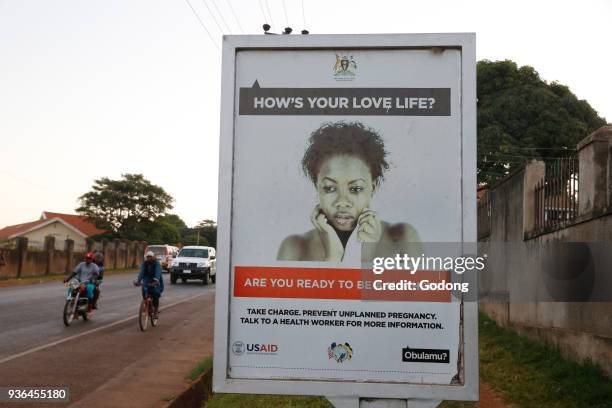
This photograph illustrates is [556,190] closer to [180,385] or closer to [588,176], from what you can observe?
[588,176]

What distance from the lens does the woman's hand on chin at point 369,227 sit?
11.5 ft

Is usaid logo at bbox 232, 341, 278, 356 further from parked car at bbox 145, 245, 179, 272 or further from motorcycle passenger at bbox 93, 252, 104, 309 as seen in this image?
parked car at bbox 145, 245, 179, 272

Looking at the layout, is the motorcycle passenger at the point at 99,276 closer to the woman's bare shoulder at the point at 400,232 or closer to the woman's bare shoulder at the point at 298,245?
the woman's bare shoulder at the point at 298,245

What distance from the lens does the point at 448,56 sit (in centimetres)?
356

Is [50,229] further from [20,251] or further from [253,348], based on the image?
[253,348]

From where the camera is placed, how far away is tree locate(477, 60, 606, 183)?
26906 mm

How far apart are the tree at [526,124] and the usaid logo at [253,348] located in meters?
24.2

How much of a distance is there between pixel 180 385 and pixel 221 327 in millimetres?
4497

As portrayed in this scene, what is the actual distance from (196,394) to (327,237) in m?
4.86

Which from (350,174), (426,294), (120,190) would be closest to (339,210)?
(350,174)

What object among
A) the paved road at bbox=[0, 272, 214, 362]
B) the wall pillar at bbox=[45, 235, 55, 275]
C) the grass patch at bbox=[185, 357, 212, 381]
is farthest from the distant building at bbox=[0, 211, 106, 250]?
the grass patch at bbox=[185, 357, 212, 381]

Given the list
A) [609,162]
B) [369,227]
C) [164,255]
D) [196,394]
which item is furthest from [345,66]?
[164,255]

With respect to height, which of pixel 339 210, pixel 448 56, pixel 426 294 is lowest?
pixel 426 294

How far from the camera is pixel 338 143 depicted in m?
3.57
